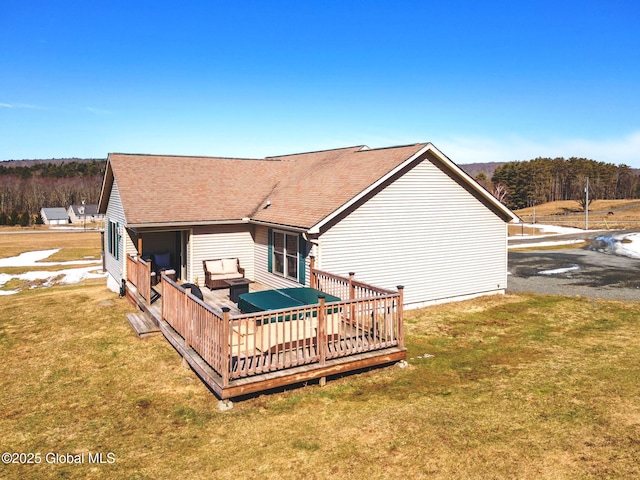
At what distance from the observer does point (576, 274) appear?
24125 millimetres

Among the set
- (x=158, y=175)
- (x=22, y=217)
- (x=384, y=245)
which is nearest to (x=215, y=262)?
(x=158, y=175)

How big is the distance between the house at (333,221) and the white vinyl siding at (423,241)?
4 centimetres

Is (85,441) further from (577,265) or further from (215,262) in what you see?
(577,265)

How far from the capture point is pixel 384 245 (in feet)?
49.2

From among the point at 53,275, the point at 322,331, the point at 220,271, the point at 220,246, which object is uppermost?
the point at 220,246

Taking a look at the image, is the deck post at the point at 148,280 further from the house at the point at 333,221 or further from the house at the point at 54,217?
the house at the point at 54,217

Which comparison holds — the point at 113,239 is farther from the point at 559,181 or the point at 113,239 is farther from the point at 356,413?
the point at 559,181

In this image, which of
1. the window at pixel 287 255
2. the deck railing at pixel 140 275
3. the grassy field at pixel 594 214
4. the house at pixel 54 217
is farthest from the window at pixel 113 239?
the house at pixel 54 217

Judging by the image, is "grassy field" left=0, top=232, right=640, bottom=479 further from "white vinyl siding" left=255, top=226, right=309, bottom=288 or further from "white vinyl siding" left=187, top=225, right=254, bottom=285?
"white vinyl siding" left=255, top=226, right=309, bottom=288

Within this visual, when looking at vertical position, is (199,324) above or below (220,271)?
below

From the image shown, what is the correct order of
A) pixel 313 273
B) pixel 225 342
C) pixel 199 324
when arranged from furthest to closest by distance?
1. pixel 313 273
2. pixel 199 324
3. pixel 225 342

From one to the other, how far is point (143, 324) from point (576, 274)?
71.2 ft

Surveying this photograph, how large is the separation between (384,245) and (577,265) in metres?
18.6

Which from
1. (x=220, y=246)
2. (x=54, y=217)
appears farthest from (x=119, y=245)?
(x=54, y=217)
